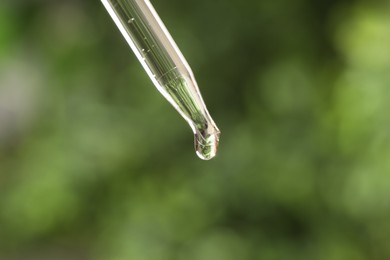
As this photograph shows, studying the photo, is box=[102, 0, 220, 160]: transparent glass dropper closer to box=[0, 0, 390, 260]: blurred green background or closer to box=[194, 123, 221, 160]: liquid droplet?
box=[194, 123, 221, 160]: liquid droplet

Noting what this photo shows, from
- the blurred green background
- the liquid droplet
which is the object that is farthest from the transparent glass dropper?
the blurred green background

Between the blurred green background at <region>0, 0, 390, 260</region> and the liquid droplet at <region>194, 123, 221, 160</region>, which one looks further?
the blurred green background at <region>0, 0, 390, 260</region>

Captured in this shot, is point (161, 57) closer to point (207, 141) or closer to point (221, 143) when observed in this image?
point (207, 141)

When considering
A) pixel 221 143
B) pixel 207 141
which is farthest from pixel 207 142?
pixel 221 143

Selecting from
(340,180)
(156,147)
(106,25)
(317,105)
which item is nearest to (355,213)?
(340,180)

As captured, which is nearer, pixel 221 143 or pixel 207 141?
pixel 207 141

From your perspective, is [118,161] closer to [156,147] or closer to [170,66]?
[156,147]
